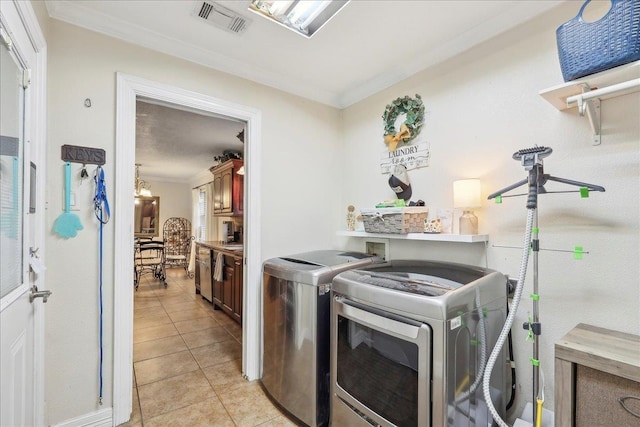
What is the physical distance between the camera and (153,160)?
220 inches

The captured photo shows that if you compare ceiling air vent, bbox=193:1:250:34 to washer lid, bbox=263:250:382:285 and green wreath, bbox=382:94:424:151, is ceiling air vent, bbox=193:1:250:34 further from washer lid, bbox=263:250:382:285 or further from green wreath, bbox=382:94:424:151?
washer lid, bbox=263:250:382:285

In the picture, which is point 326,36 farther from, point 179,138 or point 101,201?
point 179,138

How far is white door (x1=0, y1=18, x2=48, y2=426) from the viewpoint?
101 centimetres

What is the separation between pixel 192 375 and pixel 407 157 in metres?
2.42

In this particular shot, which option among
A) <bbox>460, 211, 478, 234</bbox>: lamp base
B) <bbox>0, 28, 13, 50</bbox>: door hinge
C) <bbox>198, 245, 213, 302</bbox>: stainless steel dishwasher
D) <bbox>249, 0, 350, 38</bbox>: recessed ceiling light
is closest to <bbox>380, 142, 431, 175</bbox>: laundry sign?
<bbox>460, 211, 478, 234</bbox>: lamp base

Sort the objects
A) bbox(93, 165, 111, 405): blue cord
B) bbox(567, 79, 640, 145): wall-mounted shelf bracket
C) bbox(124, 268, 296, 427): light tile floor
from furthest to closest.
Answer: bbox(124, 268, 296, 427): light tile floor, bbox(93, 165, 111, 405): blue cord, bbox(567, 79, 640, 145): wall-mounted shelf bracket

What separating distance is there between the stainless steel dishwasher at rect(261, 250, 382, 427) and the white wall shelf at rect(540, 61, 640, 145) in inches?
53.7

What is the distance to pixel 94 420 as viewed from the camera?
166 cm

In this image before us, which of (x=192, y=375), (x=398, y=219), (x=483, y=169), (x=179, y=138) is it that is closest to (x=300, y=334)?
(x=398, y=219)

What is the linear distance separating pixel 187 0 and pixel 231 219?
3911 mm

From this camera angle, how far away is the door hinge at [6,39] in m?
0.97

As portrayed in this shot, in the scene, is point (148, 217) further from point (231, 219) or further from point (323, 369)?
point (323, 369)

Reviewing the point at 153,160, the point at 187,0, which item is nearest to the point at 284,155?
the point at 187,0

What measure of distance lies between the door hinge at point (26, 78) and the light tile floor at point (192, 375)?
1.89m
